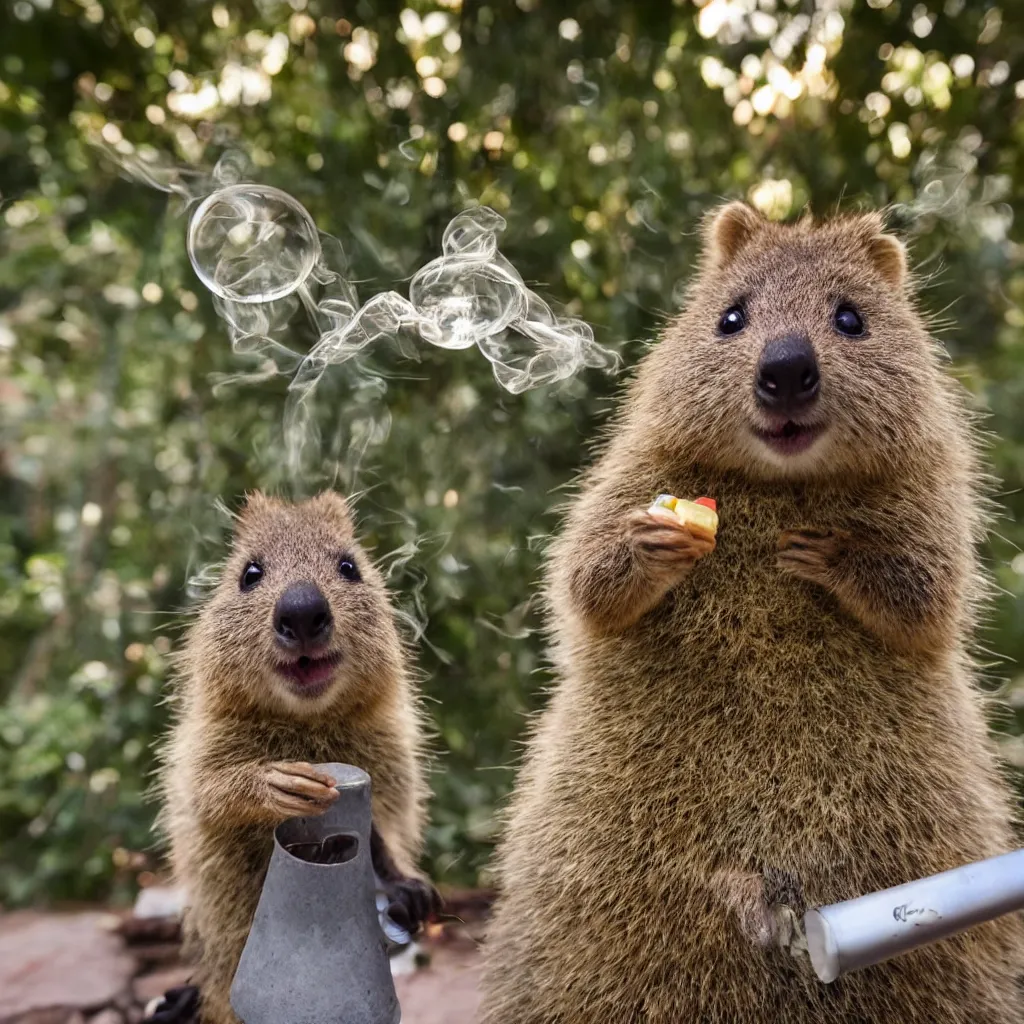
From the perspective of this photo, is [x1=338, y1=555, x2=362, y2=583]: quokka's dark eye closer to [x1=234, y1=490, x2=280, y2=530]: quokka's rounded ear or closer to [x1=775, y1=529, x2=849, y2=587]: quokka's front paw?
[x1=234, y1=490, x2=280, y2=530]: quokka's rounded ear

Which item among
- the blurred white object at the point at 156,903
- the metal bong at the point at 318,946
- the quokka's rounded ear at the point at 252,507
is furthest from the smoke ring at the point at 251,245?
the blurred white object at the point at 156,903

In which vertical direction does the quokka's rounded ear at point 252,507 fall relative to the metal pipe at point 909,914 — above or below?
above

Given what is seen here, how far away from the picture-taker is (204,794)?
1.31 metres

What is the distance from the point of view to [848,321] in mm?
1207

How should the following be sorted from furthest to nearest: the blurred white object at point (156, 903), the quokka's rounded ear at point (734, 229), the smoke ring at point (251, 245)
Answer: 1. the blurred white object at point (156, 903)
2. the smoke ring at point (251, 245)
3. the quokka's rounded ear at point (734, 229)

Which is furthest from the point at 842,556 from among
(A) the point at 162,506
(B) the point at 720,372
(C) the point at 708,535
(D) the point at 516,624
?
(A) the point at 162,506

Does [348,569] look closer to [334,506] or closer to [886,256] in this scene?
[334,506]

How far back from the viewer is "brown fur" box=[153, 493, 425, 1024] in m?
1.28

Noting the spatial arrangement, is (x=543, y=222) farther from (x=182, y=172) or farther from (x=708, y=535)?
(x=708, y=535)

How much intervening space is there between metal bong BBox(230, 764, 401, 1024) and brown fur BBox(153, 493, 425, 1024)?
0.08m

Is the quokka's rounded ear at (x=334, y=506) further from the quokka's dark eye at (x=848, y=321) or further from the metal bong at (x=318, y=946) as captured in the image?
the quokka's dark eye at (x=848, y=321)

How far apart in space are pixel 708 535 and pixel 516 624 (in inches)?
25.9

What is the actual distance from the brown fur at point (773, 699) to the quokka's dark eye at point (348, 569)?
29 centimetres

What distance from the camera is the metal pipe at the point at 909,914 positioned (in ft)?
3.28
